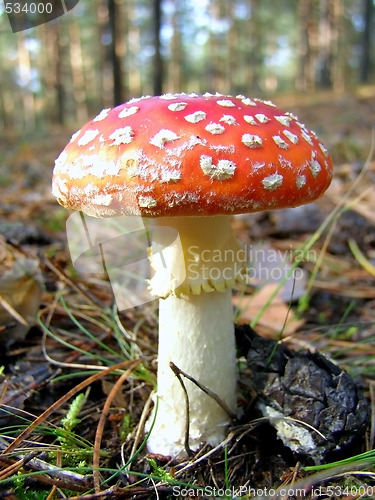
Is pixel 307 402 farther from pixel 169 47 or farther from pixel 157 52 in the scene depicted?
pixel 169 47

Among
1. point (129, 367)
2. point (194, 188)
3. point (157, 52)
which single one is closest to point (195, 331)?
point (129, 367)

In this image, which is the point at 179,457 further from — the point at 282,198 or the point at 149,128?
the point at 149,128

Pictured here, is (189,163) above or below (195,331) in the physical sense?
above

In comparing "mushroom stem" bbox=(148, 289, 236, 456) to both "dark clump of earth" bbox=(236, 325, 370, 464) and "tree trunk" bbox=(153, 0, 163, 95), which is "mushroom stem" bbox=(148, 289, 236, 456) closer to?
"dark clump of earth" bbox=(236, 325, 370, 464)

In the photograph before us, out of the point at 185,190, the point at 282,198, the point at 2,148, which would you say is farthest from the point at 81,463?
the point at 2,148

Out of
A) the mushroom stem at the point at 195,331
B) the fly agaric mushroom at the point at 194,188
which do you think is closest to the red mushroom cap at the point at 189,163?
the fly agaric mushroom at the point at 194,188

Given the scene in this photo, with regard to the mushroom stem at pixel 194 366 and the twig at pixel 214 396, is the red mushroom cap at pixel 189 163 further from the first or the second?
the twig at pixel 214 396

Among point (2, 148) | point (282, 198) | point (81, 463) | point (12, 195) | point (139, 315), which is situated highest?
point (282, 198)
